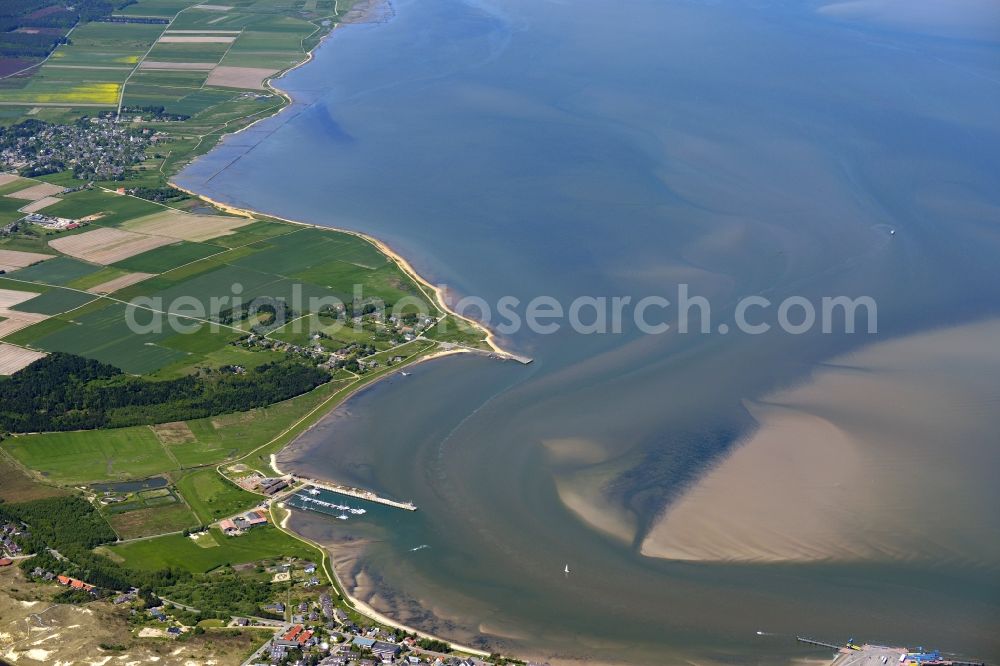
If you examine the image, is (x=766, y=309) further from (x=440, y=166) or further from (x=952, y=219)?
(x=440, y=166)

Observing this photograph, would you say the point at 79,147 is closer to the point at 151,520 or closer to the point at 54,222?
the point at 54,222

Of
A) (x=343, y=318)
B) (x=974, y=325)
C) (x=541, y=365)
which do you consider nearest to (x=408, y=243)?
(x=343, y=318)

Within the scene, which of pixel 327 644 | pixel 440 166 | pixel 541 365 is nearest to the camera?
pixel 327 644

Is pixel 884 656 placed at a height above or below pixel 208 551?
below

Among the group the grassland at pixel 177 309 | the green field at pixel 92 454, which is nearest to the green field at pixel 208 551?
the grassland at pixel 177 309

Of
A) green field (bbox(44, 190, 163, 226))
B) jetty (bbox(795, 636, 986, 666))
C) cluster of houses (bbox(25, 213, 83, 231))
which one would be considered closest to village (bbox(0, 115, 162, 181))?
green field (bbox(44, 190, 163, 226))

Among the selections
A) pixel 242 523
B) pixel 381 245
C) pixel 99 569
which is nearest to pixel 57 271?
pixel 381 245

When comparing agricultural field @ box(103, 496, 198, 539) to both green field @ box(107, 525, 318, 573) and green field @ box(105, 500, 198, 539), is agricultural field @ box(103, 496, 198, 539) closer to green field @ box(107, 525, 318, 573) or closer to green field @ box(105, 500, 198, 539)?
green field @ box(105, 500, 198, 539)
